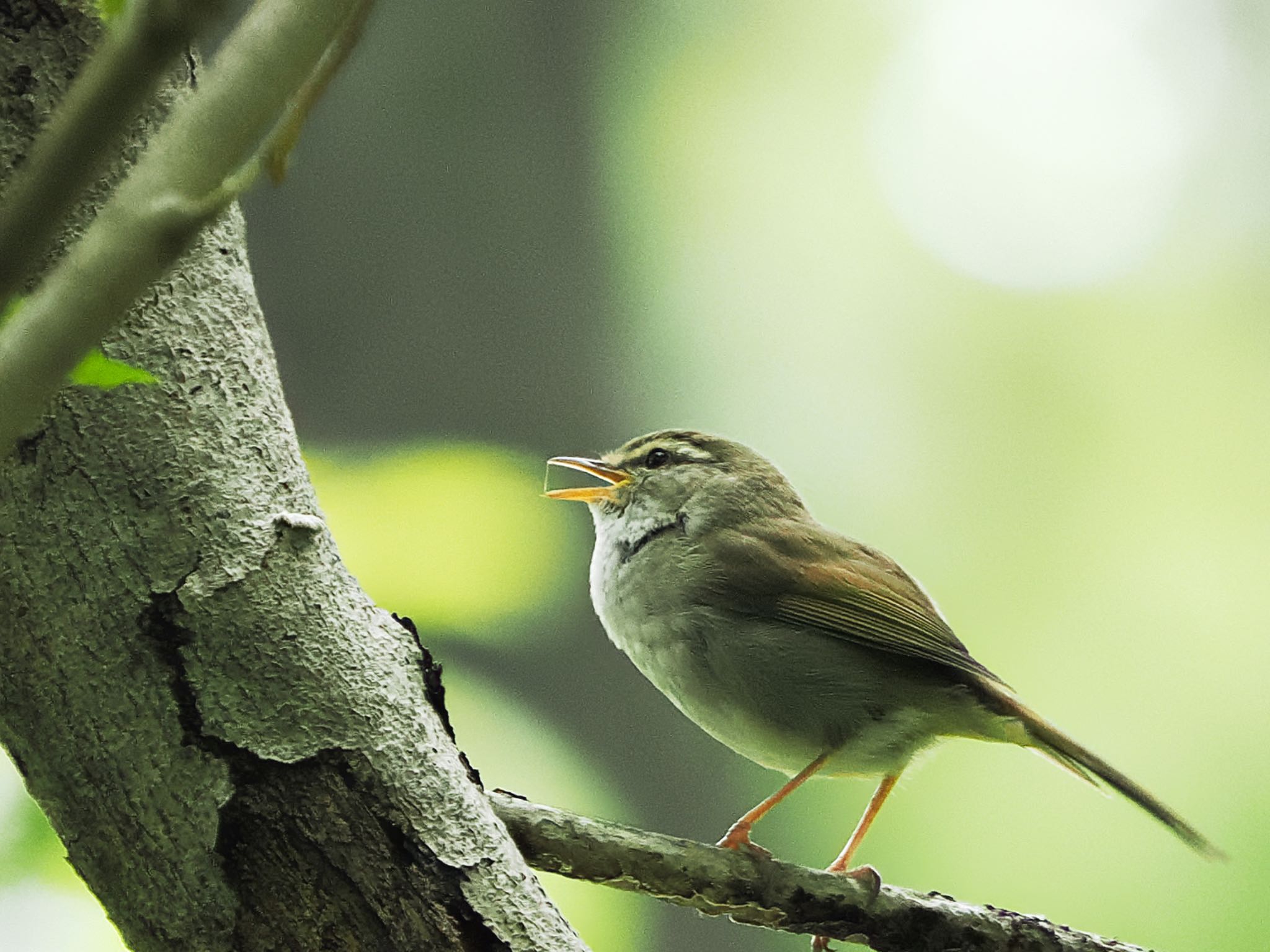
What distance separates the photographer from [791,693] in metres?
2.95

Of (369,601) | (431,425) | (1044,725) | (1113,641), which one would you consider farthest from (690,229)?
(369,601)

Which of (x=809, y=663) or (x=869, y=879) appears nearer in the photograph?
(x=869, y=879)

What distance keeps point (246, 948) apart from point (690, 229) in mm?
6290

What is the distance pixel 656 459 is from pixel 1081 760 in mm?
1500

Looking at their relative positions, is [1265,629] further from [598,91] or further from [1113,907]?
[598,91]

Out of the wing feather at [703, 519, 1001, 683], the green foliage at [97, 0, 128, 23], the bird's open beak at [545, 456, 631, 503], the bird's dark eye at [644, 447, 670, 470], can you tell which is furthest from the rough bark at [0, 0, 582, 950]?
the bird's dark eye at [644, 447, 670, 470]

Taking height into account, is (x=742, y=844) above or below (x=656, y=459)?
below

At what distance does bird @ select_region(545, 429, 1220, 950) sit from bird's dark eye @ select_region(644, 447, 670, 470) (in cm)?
42

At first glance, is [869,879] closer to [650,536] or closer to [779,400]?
[650,536]

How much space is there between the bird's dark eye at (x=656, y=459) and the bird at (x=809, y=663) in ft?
1.39

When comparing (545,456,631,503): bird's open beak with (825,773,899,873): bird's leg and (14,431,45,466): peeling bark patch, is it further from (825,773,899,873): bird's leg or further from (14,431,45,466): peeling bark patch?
(14,431,45,466): peeling bark patch

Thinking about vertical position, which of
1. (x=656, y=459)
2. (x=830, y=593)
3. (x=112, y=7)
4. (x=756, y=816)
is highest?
(x=656, y=459)

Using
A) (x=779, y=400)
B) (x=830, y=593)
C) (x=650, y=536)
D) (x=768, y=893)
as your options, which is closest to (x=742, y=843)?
(x=768, y=893)

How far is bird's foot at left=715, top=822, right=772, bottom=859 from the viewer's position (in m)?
2.20
